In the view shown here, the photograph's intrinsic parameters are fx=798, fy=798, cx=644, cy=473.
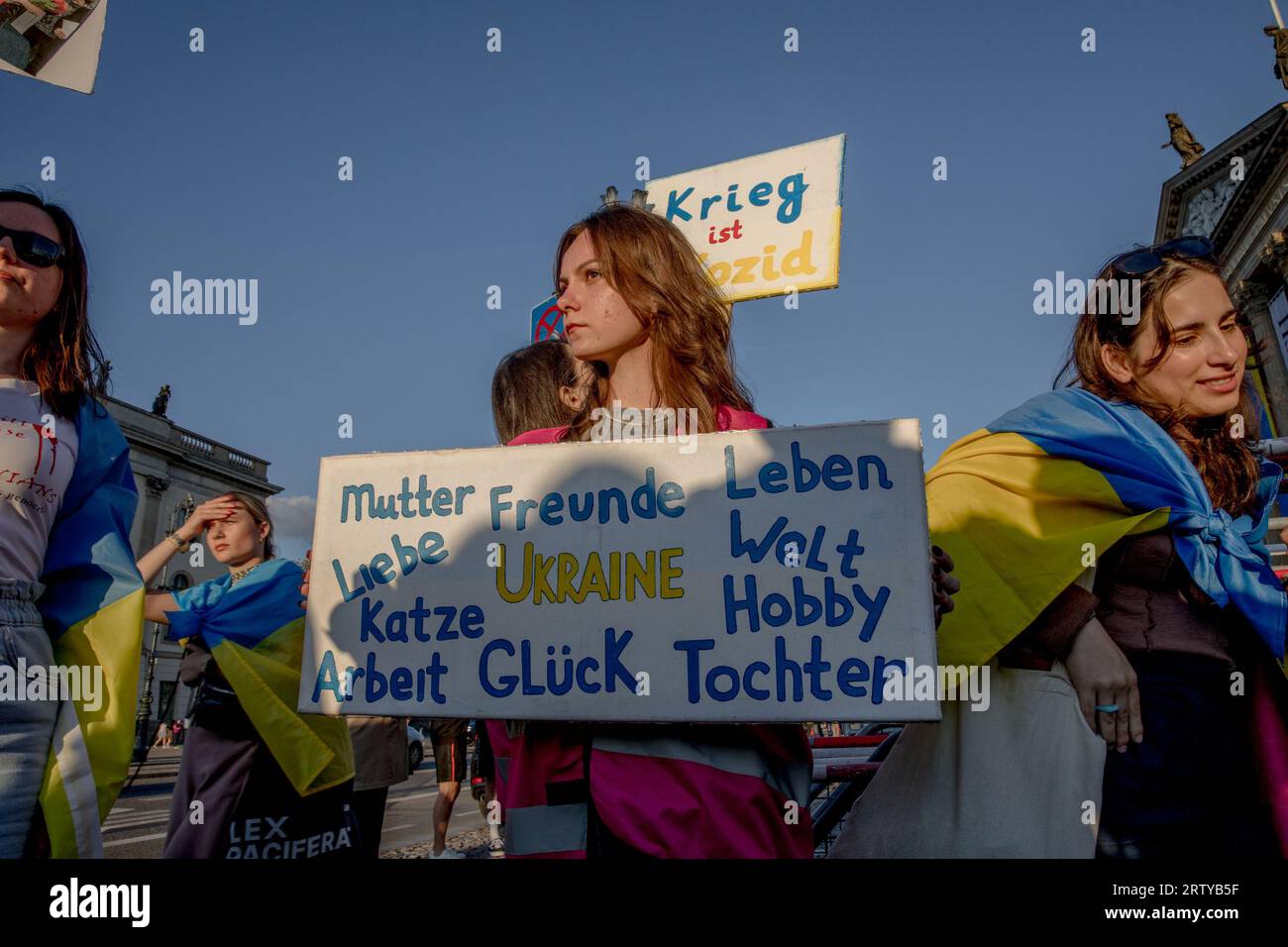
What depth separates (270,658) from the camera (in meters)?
2.93

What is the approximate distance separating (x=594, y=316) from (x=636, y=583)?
85 centimetres

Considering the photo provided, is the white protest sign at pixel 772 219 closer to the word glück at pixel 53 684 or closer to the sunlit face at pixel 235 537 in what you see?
the sunlit face at pixel 235 537

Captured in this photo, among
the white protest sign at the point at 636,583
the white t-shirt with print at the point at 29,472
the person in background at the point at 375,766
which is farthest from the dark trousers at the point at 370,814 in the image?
the white protest sign at the point at 636,583

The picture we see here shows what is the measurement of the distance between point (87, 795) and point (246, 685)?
92 cm

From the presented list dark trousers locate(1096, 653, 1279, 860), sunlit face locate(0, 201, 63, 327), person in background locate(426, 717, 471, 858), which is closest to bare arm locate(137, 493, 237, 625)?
sunlit face locate(0, 201, 63, 327)

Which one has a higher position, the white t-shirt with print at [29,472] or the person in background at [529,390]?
the person in background at [529,390]

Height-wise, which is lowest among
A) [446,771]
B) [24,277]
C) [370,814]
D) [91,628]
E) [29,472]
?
[446,771]

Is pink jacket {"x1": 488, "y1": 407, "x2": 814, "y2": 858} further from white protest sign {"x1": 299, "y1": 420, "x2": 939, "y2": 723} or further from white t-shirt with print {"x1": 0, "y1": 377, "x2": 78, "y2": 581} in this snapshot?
white t-shirt with print {"x1": 0, "y1": 377, "x2": 78, "y2": 581}

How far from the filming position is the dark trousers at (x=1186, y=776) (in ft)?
5.85

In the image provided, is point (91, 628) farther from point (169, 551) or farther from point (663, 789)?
point (663, 789)

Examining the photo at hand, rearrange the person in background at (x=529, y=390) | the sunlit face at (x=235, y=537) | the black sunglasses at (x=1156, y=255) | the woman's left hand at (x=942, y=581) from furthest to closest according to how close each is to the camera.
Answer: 1. the sunlit face at (x=235, y=537)
2. the person in background at (x=529, y=390)
3. the black sunglasses at (x=1156, y=255)
4. the woman's left hand at (x=942, y=581)

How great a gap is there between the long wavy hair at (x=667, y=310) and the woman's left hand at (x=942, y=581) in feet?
2.13

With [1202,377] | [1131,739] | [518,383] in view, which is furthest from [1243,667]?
[518,383]
